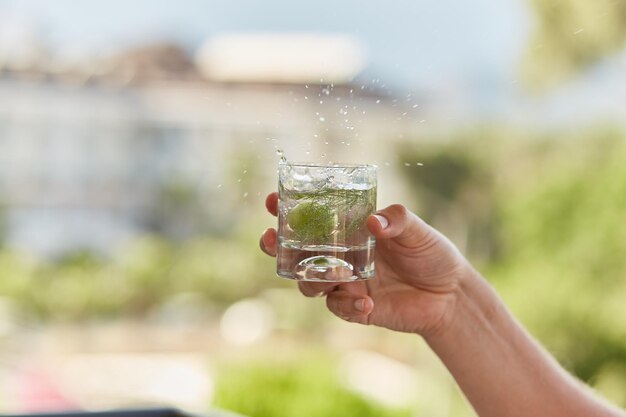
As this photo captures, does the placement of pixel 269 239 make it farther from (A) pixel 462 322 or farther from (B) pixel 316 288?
(A) pixel 462 322

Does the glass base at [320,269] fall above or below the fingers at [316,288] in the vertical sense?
above

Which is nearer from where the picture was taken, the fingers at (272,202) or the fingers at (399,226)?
the fingers at (399,226)

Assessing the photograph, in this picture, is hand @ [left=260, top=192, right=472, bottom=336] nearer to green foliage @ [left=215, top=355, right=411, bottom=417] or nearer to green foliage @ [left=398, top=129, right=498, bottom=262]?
green foliage @ [left=215, top=355, right=411, bottom=417]

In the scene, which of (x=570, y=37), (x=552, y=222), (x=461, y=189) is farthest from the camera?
(x=461, y=189)

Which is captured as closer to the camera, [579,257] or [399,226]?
[399,226]

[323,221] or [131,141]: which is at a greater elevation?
[323,221]

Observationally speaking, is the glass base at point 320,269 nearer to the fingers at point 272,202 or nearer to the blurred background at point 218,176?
the fingers at point 272,202

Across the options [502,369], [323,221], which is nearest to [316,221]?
[323,221]

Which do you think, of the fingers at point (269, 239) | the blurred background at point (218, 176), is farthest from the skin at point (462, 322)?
the blurred background at point (218, 176)
